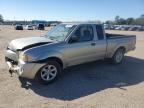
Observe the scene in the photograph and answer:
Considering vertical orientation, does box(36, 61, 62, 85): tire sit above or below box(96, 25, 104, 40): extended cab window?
below

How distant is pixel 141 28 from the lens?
68188mm

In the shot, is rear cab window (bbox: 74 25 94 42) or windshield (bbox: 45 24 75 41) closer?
windshield (bbox: 45 24 75 41)

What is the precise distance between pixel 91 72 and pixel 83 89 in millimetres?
1859

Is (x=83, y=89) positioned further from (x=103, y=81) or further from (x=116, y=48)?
(x=116, y=48)

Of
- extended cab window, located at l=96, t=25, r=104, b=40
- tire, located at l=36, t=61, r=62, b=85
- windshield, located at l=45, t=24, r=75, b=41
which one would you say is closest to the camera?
tire, located at l=36, t=61, r=62, b=85

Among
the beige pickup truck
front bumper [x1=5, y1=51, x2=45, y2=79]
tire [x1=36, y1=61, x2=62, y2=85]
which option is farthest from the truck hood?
tire [x1=36, y1=61, x2=62, y2=85]

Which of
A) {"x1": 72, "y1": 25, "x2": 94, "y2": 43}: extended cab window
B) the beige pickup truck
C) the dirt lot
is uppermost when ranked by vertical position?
{"x1": 72, "y1": 25, "x2": 94, "y2": 43}: extended cab window

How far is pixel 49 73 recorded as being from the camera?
262 inches

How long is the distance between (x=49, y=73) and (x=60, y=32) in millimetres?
1646

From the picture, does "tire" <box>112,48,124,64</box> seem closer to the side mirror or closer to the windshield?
the side mirror

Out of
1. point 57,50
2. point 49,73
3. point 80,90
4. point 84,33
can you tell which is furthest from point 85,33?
point 80,90

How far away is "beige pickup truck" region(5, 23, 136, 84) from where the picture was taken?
6.21m

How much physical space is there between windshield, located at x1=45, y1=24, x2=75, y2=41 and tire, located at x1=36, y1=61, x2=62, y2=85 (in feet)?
3.11

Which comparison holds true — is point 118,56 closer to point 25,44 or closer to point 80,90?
point 80,90
